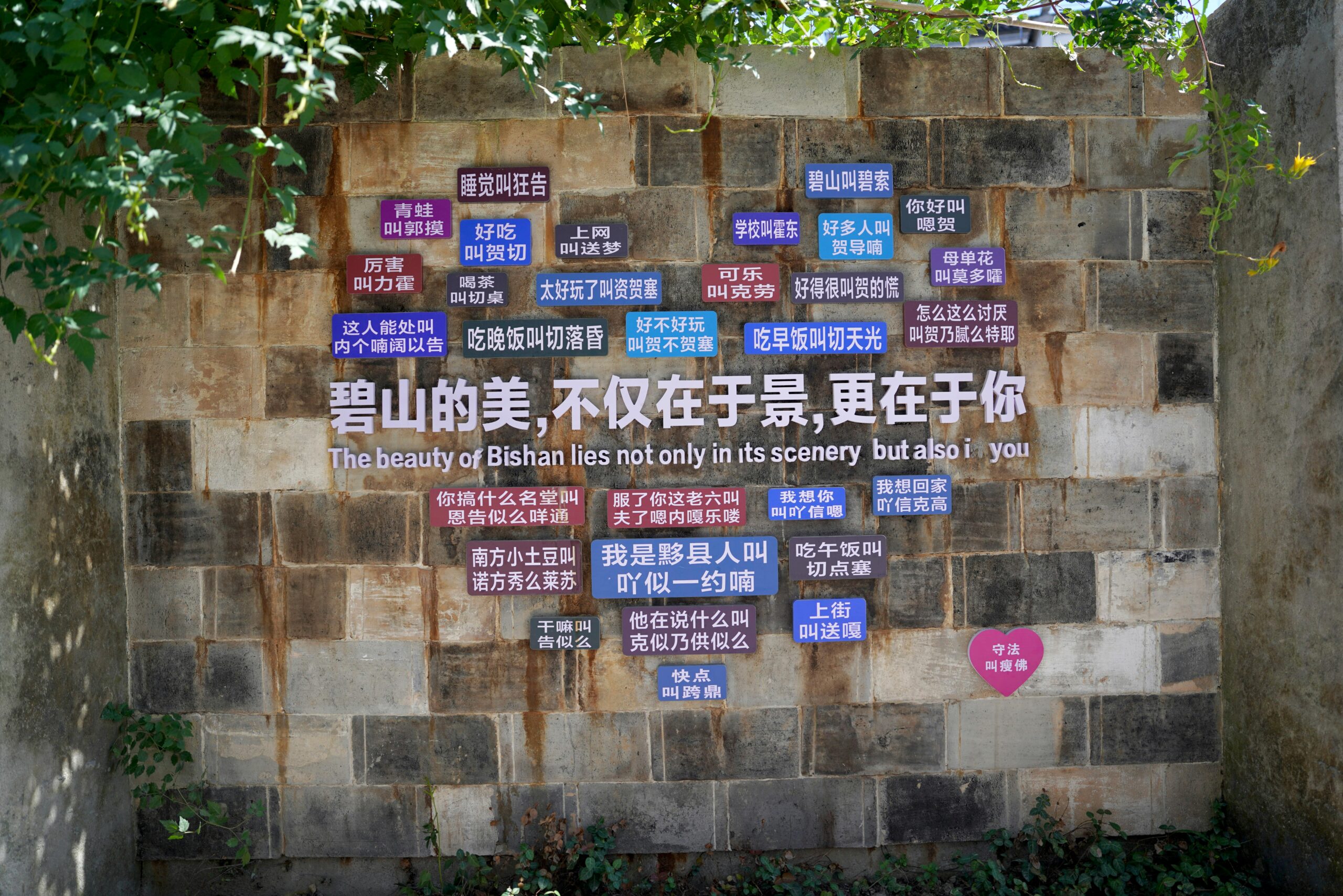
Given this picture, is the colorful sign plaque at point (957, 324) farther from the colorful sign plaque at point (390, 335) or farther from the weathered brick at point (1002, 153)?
the colorful sign plaque at point (390, 335)

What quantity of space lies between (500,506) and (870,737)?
74.3 inches

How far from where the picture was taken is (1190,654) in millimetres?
3578

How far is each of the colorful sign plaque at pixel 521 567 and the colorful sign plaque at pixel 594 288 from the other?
1.03 metres

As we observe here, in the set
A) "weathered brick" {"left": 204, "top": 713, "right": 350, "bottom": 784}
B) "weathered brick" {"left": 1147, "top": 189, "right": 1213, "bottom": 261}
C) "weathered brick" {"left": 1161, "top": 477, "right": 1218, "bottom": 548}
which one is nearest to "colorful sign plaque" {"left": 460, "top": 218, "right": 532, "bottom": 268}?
"weathered brick" {"left": 204, "top": 713, "right": 350, "bottom": 784}

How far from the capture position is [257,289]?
11.3ft

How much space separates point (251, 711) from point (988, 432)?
3.39m

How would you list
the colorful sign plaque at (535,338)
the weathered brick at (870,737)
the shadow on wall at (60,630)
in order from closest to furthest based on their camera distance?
1. the shadow on wall at (60,630)
2. the colorful sign plaque at (535,338)
3. the weathered brick at (870,737)

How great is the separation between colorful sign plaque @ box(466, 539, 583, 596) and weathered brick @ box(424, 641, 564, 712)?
253mm

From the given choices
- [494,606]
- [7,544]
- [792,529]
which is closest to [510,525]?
[494,606]

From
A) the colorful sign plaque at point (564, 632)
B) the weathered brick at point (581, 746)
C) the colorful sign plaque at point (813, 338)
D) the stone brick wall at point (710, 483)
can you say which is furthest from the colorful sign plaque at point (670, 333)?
the weathered brick at point (581, 746)

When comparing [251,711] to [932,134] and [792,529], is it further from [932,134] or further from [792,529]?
[932,134]

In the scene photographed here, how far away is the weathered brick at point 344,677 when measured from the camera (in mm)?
3484

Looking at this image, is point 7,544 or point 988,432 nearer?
point 7,544

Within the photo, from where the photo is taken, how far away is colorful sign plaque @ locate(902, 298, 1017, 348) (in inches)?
137
